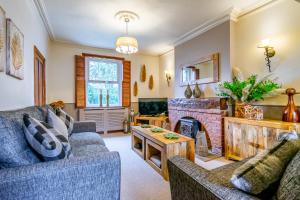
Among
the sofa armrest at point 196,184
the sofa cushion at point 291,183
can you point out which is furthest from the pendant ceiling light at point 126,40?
the sofa cushion at point 291,183

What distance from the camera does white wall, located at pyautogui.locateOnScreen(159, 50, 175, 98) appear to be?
4941 millimetres

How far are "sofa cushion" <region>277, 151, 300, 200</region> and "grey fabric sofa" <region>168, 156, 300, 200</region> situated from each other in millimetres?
19

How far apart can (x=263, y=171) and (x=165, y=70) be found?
185 inches

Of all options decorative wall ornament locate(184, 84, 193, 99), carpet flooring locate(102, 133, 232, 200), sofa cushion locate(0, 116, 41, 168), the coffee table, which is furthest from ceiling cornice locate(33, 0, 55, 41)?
decorative wall ornament locate(184, 84, 193, 99)

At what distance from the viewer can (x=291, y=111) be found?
6.95ft

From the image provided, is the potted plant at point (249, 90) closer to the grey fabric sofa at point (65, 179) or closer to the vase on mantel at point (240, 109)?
the vase on mantel at point (240, 109)

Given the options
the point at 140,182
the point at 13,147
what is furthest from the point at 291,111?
the point at 13,147

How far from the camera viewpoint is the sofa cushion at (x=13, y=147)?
0.97 metres

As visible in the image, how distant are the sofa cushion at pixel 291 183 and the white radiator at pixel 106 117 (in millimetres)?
4312

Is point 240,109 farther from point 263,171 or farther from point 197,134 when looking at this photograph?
point 263,171

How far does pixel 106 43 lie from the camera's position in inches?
171

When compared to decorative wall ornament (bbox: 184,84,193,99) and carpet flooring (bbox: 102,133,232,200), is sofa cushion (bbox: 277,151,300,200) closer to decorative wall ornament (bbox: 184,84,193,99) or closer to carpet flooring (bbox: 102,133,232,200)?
carpet flooring (bbox: 102,133,232,200)

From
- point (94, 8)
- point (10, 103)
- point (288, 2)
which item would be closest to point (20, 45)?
point (10, 103)

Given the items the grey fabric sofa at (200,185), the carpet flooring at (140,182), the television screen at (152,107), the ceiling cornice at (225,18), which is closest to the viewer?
the grey fabric sofa at (200,185)
